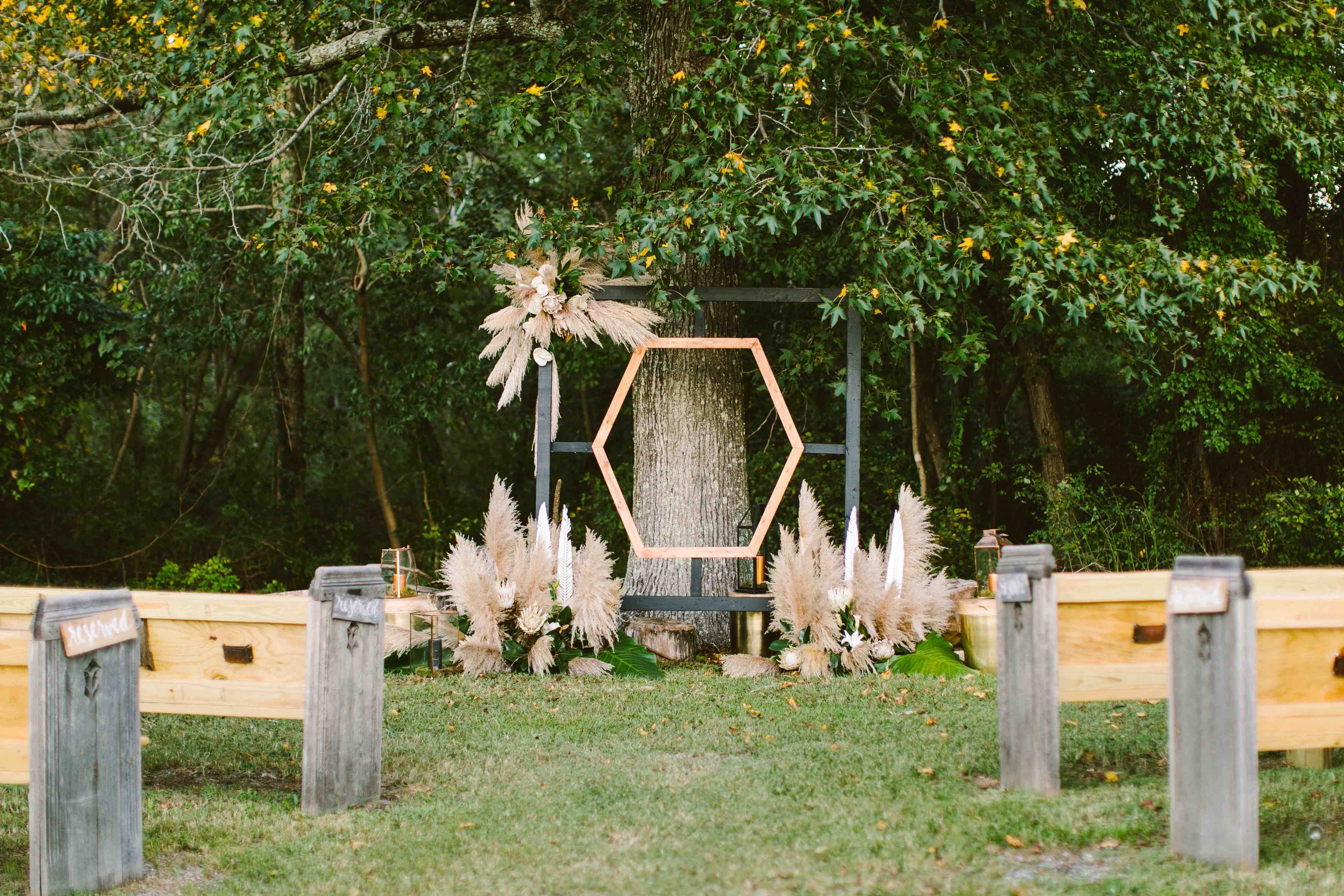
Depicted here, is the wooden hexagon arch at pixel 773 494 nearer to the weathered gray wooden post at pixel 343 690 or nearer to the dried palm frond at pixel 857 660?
the dried palm frond at pixel 857 660

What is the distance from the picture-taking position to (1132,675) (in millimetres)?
4027

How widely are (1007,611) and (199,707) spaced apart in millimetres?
2724

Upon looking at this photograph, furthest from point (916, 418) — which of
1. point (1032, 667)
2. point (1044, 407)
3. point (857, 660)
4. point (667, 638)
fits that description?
point (1032, 667)

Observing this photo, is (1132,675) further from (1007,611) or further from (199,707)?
(199,707)

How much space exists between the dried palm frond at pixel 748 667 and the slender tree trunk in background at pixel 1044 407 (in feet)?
15.4

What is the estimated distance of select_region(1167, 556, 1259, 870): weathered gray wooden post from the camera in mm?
3156

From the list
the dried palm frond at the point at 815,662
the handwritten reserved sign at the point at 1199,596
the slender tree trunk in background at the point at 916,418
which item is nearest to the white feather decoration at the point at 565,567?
the dried palm frond at the point at 815,662

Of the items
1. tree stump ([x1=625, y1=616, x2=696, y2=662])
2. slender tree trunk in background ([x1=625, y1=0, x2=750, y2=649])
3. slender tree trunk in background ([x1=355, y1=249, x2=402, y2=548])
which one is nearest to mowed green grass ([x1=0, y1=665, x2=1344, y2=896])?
tree stump ([x1=625, y1=616, x2=696, y2=662])

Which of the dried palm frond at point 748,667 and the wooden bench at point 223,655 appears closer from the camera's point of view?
the wooden bench at point 223,655

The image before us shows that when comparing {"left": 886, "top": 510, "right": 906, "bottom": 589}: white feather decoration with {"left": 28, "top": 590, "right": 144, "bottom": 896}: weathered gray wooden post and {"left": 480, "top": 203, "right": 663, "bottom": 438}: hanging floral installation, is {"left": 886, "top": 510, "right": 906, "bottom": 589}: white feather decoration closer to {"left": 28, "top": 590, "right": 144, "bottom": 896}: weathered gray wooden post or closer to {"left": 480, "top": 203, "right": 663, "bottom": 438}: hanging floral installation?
{"left": 480, "top": 203, "right": 663, "bottom": 438}: hanging floral installation

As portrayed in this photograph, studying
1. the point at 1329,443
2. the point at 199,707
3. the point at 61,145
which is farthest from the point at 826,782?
the point at 61,145

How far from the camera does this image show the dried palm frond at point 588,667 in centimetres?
650

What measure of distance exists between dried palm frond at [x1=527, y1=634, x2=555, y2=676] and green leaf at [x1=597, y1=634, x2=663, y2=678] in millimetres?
302

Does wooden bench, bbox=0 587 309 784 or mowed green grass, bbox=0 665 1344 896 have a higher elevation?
wooden bench, bbox=0 587 309 784
